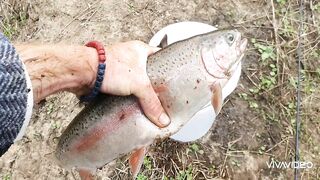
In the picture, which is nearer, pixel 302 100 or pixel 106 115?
pixel 106 115

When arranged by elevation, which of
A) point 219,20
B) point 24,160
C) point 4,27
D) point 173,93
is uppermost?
point 173,93

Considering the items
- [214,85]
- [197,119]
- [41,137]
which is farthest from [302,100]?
[41,137]

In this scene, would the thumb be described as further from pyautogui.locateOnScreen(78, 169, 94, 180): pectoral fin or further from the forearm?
pyautogui.locateOnScreen(78, 169, 94, 180): pectoral fin

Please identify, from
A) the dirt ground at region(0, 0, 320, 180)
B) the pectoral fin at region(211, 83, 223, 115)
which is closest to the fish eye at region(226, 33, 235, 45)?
the pectoral fin at region(211, 83, 223, 115)

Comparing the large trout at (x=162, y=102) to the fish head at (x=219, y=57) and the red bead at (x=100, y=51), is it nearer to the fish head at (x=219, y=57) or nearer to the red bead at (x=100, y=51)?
the fish head at (x=219, y=57)

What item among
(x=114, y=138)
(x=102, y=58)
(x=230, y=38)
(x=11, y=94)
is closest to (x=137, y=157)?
(x=114, y=138)

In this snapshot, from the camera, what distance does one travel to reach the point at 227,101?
3.37 meters

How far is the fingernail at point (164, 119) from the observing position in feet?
8.05

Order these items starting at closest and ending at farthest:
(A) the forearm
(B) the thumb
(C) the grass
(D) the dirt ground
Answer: (A) the forearm
(B) the thumb
(D) the dirt ground
(C) the grass

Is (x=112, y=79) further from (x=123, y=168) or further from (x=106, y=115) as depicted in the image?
(x=123, y=168)

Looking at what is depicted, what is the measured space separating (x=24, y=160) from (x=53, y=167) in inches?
9.2

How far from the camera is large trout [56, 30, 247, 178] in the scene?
96.6 inches

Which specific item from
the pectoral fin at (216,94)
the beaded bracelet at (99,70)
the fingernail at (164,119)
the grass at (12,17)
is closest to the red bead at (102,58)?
the beaded bracelet at (99,70)

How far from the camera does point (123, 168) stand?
3266mm
